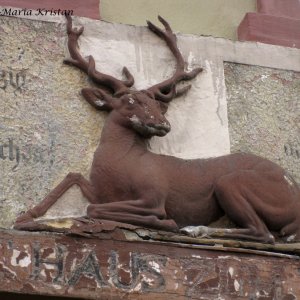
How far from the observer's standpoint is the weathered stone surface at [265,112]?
299 inches

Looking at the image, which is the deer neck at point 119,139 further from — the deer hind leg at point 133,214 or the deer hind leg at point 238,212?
the deer hind leg at point 238,212

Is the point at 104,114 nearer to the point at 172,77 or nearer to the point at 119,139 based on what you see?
the point at 119,139

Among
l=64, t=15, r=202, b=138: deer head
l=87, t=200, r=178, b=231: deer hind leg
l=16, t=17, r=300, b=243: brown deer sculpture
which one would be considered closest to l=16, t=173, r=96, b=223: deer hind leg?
l=16, t=17, r=300, b=243: brown deer sculpture

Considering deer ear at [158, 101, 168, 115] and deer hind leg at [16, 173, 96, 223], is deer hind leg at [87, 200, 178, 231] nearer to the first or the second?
deer hind leg at [16, 173, 96, 223]

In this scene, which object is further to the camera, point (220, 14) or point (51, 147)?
point (220, 14)

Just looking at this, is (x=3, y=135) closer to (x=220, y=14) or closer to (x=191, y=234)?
(x=191, y=234)

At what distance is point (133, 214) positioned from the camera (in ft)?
22.9

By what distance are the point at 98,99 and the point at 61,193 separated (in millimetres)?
539

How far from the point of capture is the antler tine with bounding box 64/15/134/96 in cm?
739

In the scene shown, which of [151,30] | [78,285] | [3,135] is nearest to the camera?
[78,285]

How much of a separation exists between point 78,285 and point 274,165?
1.28 metres

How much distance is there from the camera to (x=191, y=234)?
7.02m

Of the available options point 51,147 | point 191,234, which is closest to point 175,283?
point 191,234

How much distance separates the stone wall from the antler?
0.04m
